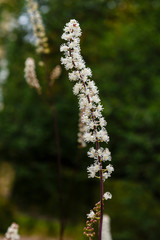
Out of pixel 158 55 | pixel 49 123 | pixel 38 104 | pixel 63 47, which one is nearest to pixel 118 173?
pixel 49 123

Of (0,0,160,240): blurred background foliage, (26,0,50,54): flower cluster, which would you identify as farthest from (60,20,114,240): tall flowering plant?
(0,0,160,240): blurred background foliage

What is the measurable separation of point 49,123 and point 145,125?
3.55 m

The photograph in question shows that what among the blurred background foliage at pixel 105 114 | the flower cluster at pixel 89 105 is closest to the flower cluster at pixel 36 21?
the flower cluster at pixel 89 105

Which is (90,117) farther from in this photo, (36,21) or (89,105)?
(36,21)

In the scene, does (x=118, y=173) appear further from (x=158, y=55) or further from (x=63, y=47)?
(x=63, y=47)

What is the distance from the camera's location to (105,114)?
24.0ft

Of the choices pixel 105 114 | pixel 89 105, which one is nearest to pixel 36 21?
pixel 89 105

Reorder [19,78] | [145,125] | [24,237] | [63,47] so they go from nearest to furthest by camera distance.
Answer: [63,47]
[145,125]
[24,237]
[19,78]

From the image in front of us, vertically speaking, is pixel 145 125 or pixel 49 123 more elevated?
pixel 49 123

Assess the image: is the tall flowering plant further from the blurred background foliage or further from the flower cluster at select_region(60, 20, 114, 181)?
the blurred background foliage

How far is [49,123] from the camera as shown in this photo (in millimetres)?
9117

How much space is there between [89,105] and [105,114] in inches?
228

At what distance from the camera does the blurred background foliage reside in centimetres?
638

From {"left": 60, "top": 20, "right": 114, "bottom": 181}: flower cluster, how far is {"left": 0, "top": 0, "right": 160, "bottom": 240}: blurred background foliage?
454 cm
